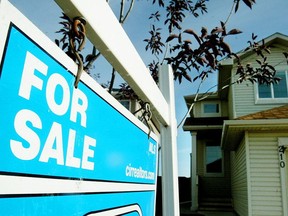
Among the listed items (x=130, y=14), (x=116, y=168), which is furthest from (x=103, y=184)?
(x=130, y=14)

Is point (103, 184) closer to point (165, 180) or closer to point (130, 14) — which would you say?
point (165, 180)

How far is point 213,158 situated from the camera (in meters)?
15.8

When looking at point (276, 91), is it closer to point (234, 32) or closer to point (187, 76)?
point (234, 32)

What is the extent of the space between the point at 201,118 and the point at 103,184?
15280 mm

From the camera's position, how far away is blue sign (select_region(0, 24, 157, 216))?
1.37ft

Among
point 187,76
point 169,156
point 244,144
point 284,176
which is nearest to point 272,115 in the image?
point 244,144

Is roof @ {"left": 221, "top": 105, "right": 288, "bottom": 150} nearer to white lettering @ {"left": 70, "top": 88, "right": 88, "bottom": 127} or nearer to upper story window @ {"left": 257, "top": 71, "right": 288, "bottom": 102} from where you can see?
upper story window @ {"left": 257, "top": 71, "right": 288, "bottom": 102}

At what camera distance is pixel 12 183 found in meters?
0.41

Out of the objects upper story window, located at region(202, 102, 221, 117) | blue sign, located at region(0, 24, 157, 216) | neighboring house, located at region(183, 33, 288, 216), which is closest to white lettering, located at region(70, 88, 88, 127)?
blue sign, located at region(0, 24, 157, 216)

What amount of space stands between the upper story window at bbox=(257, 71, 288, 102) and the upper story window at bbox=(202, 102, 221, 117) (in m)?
4.27

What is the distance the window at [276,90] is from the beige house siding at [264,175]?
12.5ft

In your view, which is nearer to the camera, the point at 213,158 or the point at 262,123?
the point at 262,123

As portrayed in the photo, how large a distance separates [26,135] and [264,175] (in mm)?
9260

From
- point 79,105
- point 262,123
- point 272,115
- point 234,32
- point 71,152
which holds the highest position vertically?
point 272,115
